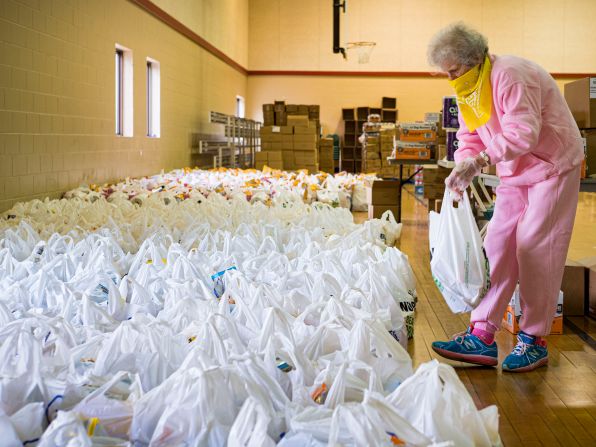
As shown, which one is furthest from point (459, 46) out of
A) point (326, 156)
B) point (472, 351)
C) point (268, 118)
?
point (326, 156)

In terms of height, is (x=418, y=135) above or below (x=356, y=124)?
below

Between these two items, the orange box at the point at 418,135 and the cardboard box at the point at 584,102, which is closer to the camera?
the cardboard box at the point at 584,102

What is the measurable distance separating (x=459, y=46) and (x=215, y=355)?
1796mm

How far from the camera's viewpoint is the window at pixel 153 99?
1230 cm

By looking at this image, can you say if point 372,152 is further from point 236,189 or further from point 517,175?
point 517,175

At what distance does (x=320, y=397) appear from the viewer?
204cm

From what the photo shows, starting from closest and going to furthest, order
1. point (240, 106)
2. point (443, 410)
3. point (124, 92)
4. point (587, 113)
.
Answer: point (443, 410)
point (587, 113)
point (124, 92)
point (240, 106)

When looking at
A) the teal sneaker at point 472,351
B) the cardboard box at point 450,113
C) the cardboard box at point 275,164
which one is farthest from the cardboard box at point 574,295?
the cardboard box at point 275,164

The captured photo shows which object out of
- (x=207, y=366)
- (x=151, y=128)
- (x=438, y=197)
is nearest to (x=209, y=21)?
(x=151, y=128)

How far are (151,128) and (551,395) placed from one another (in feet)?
33.0

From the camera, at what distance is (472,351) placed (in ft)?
11.4

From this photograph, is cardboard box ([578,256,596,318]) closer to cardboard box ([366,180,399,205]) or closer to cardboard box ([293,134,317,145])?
cardboard box ([366,180,399,205])

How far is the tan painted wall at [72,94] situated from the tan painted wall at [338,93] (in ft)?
29.3

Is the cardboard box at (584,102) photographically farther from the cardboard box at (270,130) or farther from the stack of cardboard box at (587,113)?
the cardboard box at (270,130)
